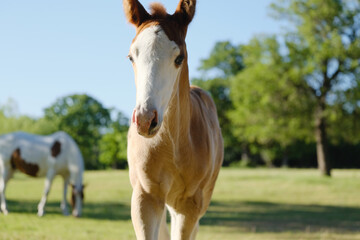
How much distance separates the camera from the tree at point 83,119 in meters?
49.8

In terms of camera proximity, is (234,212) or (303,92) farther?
(303,92)

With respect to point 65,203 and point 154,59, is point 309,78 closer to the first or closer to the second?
point 65,203

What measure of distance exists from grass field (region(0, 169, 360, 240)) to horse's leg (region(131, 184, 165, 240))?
14.1 ft

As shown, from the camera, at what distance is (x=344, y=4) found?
70.2 ft

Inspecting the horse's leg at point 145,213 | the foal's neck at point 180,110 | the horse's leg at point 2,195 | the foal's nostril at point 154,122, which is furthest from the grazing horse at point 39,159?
the foal's nostril at point 154,122

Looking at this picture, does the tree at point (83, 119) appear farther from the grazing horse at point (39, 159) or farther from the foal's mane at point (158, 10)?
the foal's mane at point (158, 10)

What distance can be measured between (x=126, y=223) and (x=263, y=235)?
3028mm

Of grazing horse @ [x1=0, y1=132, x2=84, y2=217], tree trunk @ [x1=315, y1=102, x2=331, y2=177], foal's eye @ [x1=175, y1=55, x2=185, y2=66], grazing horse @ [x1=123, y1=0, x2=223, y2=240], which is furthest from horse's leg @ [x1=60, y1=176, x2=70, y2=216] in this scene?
tree trunk @ [x1=315, y1=102, x2=331, y2=177]

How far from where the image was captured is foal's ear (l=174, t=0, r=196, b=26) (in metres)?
2.75

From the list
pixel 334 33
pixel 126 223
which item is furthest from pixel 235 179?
pixel 126 223

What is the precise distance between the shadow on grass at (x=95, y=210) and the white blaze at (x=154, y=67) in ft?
25.5

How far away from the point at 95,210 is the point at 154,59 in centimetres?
991

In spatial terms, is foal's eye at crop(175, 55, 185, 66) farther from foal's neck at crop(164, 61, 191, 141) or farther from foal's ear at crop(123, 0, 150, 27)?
foal's ear at crop(123, 0, 150, 27)

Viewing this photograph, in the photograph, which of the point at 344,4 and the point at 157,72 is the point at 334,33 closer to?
the point at 344,4
